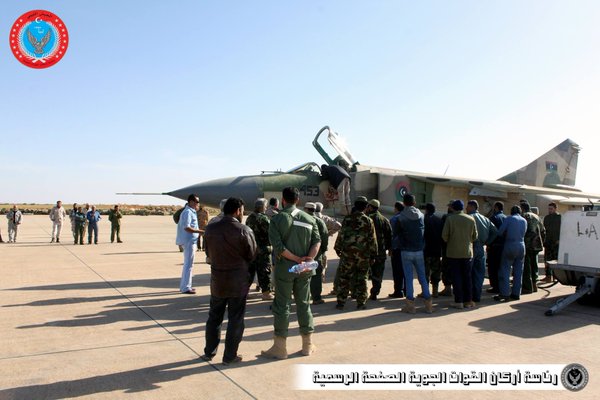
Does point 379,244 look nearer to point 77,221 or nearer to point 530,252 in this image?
point 530,252

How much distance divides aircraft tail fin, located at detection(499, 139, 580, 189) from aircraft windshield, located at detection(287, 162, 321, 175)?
887 centimetres

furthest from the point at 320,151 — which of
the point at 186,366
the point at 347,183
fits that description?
the point at 186,366

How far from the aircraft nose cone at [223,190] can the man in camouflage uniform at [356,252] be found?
4.52m

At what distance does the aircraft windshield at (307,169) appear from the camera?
1228cm

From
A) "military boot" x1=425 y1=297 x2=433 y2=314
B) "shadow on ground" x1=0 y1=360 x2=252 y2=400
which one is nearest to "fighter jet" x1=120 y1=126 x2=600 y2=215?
→ "military boot" x1=425 y1=297 x2=433 y2=314

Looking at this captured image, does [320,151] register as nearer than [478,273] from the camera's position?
No

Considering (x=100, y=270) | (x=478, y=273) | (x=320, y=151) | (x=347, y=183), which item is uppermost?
(x=320, y=151)

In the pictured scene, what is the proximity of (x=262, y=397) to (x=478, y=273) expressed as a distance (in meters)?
5.59

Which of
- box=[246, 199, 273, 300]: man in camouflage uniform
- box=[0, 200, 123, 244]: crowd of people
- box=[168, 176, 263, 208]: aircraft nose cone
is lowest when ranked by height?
box=[0, 200, 123, 244]: crowd of people

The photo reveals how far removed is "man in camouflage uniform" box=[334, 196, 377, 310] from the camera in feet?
23.3

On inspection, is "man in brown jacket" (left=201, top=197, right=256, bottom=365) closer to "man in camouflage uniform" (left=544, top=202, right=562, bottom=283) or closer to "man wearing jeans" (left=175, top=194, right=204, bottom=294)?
"man wearing jeans" (left=175, top=194, right=204, bottom=294)

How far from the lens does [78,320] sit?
643cm

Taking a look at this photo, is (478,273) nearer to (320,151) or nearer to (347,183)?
(347,183)

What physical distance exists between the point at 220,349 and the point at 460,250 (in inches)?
170
